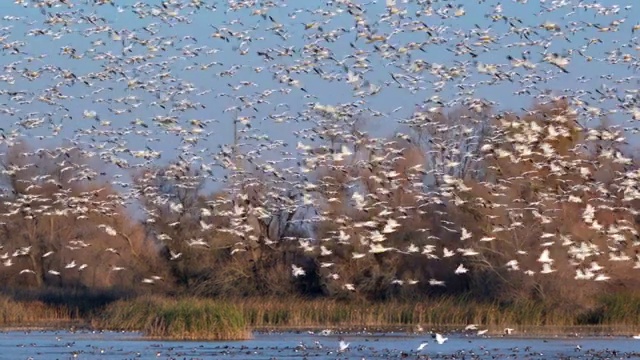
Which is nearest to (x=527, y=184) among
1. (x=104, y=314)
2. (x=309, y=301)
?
(x=309, y=301)

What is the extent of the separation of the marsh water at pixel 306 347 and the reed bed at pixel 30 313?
4663 mm

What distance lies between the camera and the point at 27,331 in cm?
4084

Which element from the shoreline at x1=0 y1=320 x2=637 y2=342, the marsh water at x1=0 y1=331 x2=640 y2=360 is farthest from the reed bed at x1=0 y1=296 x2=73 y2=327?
the marsh water at x1=0 y1=331 x2=640 y2=360

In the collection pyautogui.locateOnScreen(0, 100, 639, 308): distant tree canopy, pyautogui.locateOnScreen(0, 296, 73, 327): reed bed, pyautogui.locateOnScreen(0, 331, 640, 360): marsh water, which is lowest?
pyautogui.locateOnScreen(0, 331, 640, 360): marsh water

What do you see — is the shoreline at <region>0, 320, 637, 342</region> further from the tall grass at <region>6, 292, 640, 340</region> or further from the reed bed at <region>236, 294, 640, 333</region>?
the reed bed at <region>236, 294, 640, 333</region>

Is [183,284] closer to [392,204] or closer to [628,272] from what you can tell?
[392,204]

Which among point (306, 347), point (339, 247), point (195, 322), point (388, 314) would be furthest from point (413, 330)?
point (339, 247)

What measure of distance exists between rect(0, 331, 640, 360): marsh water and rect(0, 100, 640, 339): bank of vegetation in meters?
1.50

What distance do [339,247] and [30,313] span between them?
39.7 ft

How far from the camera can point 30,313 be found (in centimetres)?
4575

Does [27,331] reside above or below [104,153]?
below

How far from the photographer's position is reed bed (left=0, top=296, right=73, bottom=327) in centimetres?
4466

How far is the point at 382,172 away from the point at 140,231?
20.2 meters

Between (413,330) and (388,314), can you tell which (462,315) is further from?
(413,330)
